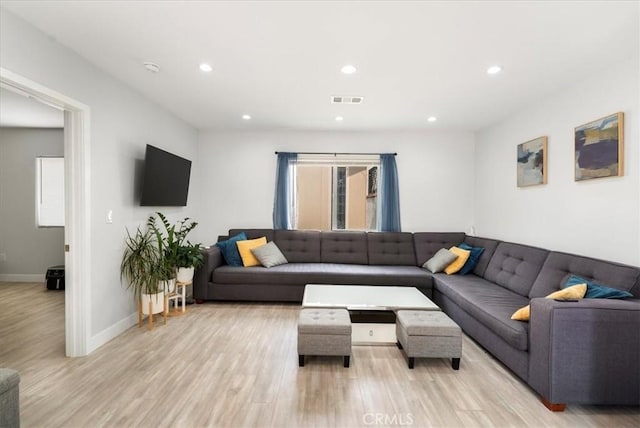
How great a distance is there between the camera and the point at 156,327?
3098 mm

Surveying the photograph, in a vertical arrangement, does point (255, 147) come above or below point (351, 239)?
above

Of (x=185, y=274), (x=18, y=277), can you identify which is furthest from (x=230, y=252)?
(x=18, y=277)

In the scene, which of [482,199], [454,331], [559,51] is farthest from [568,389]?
[482,199]

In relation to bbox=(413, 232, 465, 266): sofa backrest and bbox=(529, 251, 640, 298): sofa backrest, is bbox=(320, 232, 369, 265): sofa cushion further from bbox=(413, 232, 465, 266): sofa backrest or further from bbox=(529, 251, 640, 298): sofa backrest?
bbox=(529, 251, 640, 298): sofa backrest

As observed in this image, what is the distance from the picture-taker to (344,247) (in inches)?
177

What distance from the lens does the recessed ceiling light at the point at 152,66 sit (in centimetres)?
253

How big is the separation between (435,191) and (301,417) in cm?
393

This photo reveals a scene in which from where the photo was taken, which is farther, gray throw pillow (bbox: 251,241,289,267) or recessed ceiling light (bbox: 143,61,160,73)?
gray throw pillow (bbox: 251,241,289,267)

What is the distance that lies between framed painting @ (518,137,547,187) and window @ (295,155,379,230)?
6.59ft

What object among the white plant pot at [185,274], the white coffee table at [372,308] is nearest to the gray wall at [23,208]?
the white plant pot at [185,274]

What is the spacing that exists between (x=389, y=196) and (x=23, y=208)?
5.95 metres

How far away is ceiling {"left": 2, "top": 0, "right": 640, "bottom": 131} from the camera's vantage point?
1825 millimetres

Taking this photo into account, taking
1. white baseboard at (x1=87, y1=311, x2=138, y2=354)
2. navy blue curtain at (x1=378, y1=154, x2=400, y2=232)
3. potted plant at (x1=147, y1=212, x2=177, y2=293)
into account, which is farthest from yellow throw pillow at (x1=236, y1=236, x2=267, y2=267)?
navy blue curtain at (x1=378, y1=154, x2=400, y2=232)

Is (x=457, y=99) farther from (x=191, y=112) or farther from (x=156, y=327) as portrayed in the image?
(x=156, y=327)
